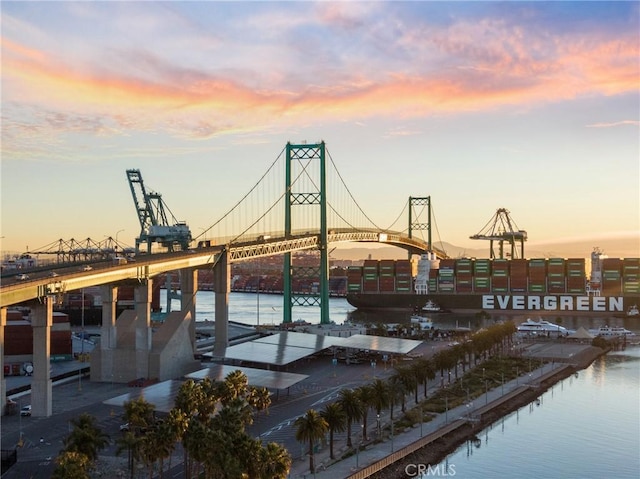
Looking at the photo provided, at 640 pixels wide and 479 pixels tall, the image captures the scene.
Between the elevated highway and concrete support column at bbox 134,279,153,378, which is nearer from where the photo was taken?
the elevated highway

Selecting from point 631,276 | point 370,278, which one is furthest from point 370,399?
point 631,276

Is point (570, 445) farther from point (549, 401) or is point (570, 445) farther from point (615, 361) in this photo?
point (615, 361)

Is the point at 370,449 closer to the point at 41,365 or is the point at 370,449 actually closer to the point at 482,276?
the point at 41,365

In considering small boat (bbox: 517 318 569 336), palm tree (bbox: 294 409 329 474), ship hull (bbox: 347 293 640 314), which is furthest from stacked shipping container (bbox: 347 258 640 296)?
palm tree (bbox: 294 409 329 474)

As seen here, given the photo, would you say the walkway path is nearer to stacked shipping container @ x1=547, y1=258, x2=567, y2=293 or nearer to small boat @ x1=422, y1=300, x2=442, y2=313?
small boat @ x1=422, y1=300, x2=442, y2=313

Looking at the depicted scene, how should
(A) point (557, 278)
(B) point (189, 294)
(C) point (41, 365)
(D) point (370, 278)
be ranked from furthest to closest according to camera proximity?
1. (D) point (370, 278)
2. (A) point (557, 278)
3. (B) point (189, 294)
4. (C) point (41, 365)

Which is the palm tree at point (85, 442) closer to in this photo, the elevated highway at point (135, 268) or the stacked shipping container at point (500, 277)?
the elevated highway at point (135, 268)

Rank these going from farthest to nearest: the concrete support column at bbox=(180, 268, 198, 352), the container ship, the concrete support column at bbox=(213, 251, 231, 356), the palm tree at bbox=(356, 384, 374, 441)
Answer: the container ship
the concrete support column at bbox=(213, 251, 231, 356)
the concrete support column at bbox=(180, 268, 198, 352)
the palm tree at bbox=(356, 384, 374, 441)

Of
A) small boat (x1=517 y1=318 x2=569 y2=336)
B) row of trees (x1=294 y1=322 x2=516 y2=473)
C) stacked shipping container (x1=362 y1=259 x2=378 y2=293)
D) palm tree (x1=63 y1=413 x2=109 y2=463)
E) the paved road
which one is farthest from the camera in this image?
stacked shipping container (x1=362 y1=259 x2=378 y2=293)
